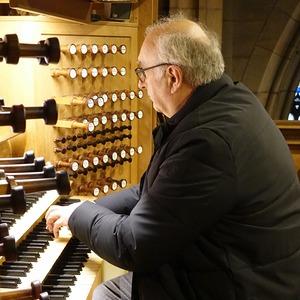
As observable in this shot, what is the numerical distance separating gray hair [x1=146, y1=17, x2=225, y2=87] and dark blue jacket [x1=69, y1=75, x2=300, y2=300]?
0.15 ft

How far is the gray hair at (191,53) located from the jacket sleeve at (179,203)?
26cm

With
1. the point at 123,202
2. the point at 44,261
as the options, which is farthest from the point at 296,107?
the point at 44,261

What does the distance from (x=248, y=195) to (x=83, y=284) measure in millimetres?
923

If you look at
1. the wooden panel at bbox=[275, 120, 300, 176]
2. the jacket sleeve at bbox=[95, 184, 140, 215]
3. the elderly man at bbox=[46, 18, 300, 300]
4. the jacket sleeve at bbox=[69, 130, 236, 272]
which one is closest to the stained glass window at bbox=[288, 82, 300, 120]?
the wooden panel at bbox=[275, 120, 300, 176]

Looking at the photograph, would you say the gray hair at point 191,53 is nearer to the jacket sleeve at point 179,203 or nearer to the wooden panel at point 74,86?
the jacket sleeve at point 179,203

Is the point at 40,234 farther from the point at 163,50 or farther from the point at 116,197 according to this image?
the point at 163,50

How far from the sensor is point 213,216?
171 centimetres

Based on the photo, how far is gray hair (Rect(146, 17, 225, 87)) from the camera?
1882 millimetres

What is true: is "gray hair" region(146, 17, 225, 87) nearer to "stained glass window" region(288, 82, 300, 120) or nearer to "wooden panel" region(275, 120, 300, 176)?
"wooden panel" region(275, 120, 300, 176)

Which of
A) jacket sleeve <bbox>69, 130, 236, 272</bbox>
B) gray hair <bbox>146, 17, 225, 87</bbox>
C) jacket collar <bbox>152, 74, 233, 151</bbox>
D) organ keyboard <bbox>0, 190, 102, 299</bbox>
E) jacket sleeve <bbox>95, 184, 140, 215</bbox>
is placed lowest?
organ keyboard <bbox>0, 190, 102, 299</bbox>

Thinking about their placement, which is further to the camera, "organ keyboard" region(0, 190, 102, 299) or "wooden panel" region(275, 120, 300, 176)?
"wooden panel" region(275, 120, 300, 176)

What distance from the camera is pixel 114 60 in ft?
12.0

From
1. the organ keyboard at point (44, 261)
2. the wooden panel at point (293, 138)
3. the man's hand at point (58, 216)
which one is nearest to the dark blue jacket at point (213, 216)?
the man's hand at point (58, 216)

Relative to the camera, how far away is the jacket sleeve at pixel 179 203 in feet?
5.49
